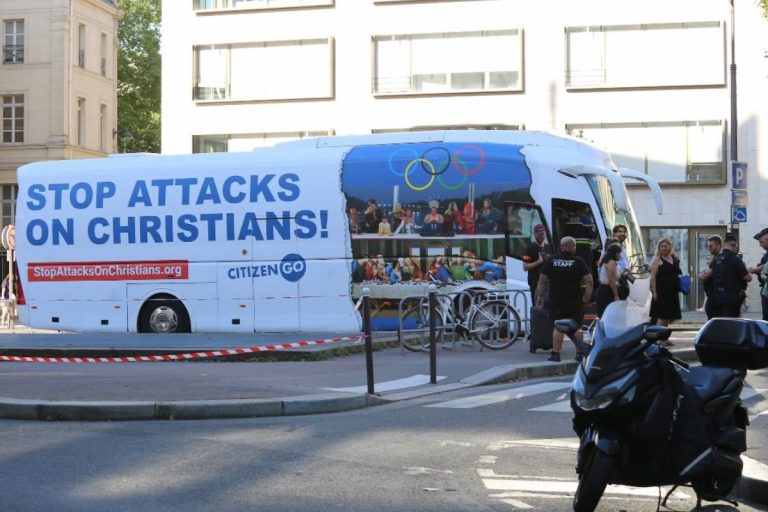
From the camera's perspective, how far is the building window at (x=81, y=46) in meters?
54.5

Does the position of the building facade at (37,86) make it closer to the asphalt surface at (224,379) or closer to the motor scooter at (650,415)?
the asphalt surface at (224,379)

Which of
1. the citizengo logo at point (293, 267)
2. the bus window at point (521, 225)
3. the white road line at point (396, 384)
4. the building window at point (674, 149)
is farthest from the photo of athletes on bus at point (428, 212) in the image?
the building window at point (674, 149)

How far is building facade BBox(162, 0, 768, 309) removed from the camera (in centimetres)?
3622

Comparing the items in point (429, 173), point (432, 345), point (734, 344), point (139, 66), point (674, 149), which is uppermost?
point (139, 66)

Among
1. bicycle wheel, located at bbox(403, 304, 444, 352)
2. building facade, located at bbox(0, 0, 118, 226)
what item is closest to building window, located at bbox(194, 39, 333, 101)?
building facade, located at bbox(0, 0, 118, 226)

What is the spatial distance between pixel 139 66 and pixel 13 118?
1349 cm

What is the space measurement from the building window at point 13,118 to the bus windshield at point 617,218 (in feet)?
123

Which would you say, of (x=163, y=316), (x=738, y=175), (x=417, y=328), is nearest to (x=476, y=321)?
(x=417, y=328)

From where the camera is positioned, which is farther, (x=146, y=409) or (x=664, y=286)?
(x=664, y=286)

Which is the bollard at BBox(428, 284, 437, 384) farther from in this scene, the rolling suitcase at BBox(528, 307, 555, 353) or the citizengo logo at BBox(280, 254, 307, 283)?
the citizengo logo at BBox(280, 254, 307, 283)

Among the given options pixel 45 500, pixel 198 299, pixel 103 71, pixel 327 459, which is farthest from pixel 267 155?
pixel 103 71

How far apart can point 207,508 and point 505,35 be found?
32594 millimetres

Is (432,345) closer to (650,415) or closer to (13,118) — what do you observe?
(650,415)

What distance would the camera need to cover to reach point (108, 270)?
22.7 metres
